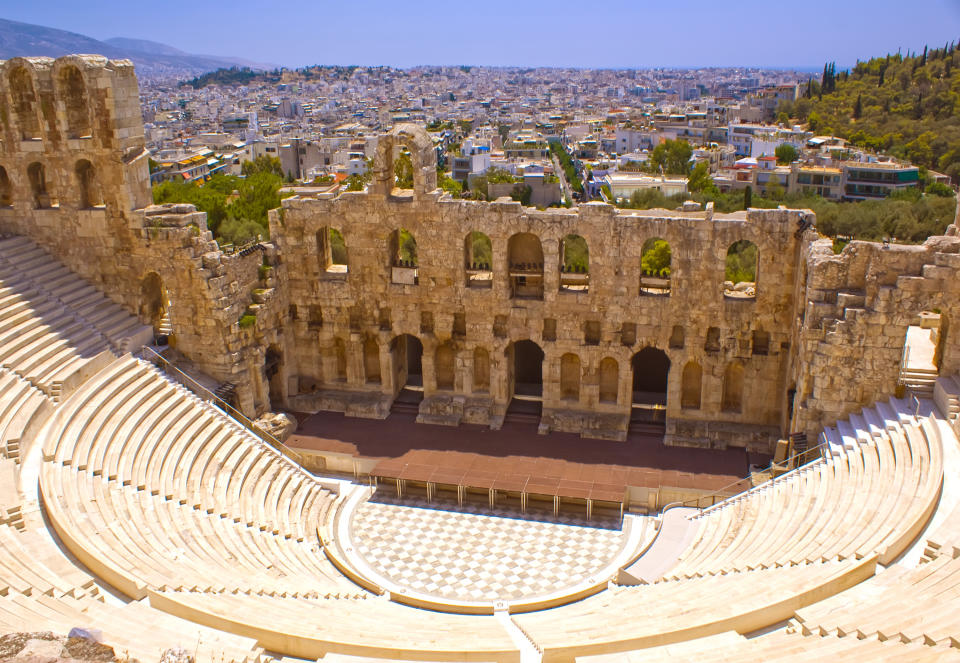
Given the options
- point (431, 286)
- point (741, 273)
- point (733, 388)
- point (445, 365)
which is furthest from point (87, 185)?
point (741, 273)

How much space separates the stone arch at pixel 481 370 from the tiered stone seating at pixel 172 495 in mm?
6934

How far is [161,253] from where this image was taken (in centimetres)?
2544

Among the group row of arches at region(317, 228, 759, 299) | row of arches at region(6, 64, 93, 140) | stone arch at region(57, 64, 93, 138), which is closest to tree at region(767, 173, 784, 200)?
row of arches at region(317, 228, 759, 299)

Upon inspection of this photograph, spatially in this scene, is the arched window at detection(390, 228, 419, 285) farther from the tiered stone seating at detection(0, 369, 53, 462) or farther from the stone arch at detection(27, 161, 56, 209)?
the tiered stone seating at detection(0, 369, 53, 462)

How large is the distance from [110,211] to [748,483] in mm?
20953

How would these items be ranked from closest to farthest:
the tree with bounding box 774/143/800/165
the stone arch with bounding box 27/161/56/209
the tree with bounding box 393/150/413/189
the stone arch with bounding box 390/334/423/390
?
the stone arch with bounding box 27/161/56/209, the stone arch with bounding box 390/334/423/390, the tree with bounding box 393/150/413/189, the tree with bounding box 774/143/800/165

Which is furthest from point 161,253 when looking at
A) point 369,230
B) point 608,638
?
point 608,638

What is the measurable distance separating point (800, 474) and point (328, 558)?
12.3m

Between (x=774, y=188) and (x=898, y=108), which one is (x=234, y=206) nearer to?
(x=774, y=188)

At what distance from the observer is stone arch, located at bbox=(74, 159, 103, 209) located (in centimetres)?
2597

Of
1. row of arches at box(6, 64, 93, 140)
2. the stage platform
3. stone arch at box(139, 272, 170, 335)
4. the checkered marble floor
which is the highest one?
row of arches at box(6, 64, 93, 140)

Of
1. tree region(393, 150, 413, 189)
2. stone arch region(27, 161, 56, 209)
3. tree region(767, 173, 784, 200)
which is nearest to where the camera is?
stone arch region(27, 161, 56, 209)

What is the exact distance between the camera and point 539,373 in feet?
104

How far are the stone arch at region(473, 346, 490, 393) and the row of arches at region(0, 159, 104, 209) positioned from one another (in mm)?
13145
